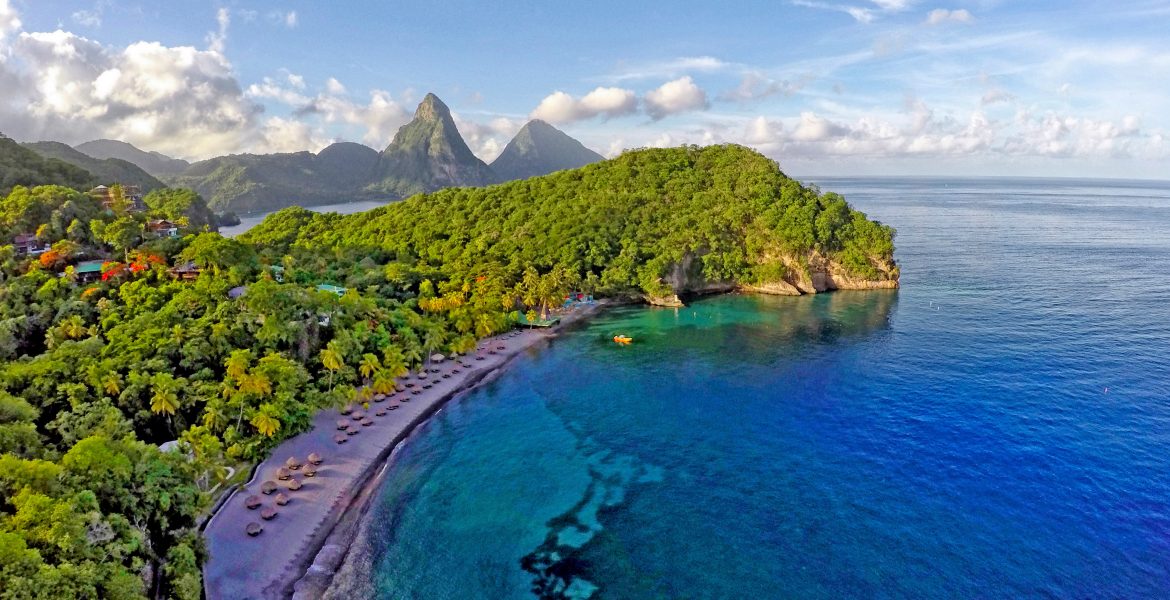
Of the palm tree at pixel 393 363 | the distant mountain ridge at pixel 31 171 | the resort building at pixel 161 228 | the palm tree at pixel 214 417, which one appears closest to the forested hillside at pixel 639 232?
the resort building at pixel 161 228

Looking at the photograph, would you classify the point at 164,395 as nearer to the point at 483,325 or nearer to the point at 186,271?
the point at 186,271

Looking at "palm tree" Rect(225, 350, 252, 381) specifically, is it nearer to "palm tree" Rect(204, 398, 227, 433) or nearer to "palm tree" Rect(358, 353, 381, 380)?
"palm tree" Rect(204, 398, 227, 433)

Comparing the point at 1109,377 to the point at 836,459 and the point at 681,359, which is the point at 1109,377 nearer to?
the point at 836,459

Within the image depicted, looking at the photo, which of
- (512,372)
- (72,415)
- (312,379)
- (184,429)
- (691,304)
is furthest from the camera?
(691,304)

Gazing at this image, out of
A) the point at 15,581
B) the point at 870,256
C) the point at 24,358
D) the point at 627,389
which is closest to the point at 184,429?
the point at 24,358

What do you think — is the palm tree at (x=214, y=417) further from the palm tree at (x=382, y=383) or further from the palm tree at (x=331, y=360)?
the palm tree at (x=382, y=383)

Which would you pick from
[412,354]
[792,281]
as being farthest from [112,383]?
[792,281]

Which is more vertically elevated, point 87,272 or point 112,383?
point 87,272
